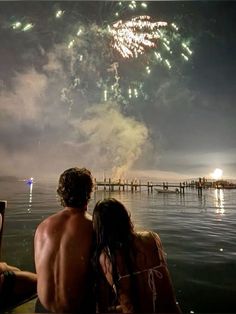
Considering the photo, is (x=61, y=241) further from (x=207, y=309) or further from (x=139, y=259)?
(x=207, y=309)

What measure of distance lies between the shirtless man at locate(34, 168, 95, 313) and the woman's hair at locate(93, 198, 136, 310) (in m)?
0.25

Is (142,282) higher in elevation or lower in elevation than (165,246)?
higher

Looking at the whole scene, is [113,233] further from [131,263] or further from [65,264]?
[65,264]

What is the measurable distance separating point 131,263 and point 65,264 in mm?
859

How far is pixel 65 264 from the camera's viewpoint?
10.4ft

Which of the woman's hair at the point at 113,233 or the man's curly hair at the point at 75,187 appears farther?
the man's curly hair at the point at 75,187

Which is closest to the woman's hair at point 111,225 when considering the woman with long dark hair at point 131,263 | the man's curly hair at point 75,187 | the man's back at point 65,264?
the woman with long dark hair at point 131,263

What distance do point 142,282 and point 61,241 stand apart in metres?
1.08

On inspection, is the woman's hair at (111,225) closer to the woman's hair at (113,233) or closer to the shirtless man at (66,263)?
the woman's hair at (113,233)

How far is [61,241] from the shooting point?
3227mm

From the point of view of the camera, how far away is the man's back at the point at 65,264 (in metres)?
3.18

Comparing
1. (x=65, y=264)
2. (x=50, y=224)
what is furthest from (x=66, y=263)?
(x=50, y=224)

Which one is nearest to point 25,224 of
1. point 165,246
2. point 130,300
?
point 165,246

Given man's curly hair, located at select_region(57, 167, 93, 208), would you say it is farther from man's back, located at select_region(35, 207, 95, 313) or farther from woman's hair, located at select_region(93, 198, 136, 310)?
woman's hair, located at select_region(93, 198, 136, 310)
